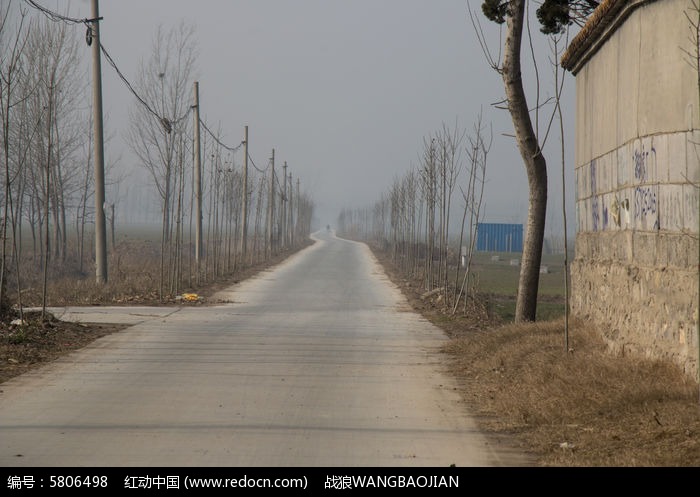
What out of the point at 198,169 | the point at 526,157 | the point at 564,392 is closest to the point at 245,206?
the point at 198,169

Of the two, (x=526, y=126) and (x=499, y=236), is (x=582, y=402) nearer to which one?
(x=526, y=126)

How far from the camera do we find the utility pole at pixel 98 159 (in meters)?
22.6

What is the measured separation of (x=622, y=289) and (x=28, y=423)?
20.1 feet

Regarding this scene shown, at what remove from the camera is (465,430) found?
24.7 ft

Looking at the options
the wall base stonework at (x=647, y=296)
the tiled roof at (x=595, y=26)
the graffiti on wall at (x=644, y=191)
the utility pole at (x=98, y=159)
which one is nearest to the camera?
the wall base stonework at (x=647, y=296)

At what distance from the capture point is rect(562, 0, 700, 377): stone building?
7684 mm

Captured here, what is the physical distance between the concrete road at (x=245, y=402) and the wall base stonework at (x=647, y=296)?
190cm

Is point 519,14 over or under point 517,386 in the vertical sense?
over

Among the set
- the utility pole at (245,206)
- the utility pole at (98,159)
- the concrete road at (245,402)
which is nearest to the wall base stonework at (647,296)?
the concrete road at (245,402)

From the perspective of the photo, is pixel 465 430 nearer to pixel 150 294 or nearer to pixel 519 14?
pixel 519 14

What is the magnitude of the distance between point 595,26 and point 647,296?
12.0ft

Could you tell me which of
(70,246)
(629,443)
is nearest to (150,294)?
(629,443)

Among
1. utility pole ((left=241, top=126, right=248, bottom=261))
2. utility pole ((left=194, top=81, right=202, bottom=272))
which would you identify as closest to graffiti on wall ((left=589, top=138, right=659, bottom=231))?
utility pole ((left=194, top=81, right=202, bottom=272))

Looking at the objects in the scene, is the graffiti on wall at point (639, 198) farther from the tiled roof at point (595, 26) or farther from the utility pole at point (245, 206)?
the utility pole at point (245, 206)
